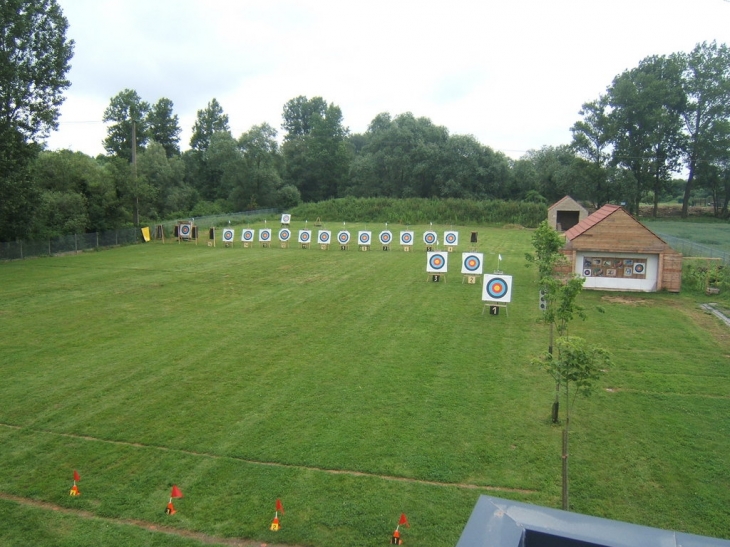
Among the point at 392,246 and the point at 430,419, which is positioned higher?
the point at 392,246

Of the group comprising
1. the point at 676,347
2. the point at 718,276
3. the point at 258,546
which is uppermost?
the point at 718,276

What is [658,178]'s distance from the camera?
55.5m

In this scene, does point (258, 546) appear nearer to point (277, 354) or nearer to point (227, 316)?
point (277, 354)

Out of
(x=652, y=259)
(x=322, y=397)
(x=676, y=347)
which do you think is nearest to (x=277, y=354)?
(x=322, y=397)

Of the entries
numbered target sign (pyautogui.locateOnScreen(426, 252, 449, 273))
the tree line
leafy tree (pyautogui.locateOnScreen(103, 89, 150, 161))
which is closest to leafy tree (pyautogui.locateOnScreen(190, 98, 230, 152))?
the tree line

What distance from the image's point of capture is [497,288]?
17078 millimetres

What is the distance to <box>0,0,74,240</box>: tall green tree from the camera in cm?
2633

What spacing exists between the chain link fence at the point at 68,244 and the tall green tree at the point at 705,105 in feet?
166

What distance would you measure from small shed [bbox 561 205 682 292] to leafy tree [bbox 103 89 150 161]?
54452 mm

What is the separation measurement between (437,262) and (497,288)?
5.58m

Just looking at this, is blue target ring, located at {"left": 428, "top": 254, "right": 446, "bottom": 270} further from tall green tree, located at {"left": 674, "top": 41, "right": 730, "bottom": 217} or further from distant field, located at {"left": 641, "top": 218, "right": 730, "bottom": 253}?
tall green tree, located at {"left": 674, "top": 41, "right": 730, "bottom": 217}

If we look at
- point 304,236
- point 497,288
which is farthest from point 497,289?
point 304,236

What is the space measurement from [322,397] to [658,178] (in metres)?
55.3

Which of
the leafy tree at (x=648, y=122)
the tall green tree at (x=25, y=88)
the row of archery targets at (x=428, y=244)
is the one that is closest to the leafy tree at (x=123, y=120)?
the row of archery targets at (x=428, y=244)
